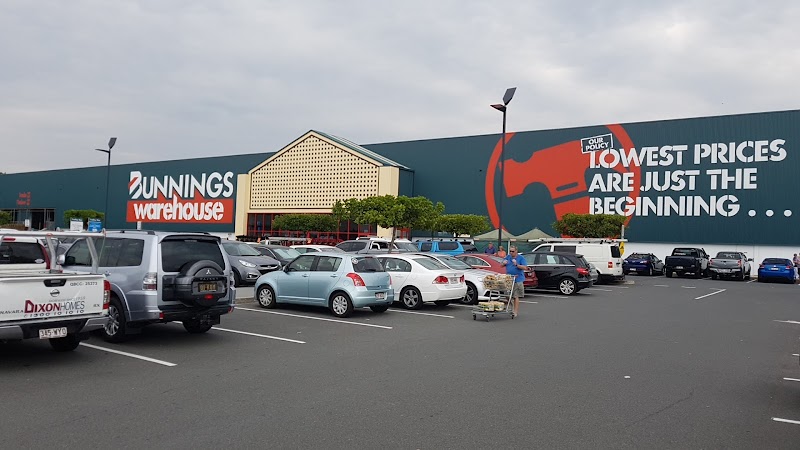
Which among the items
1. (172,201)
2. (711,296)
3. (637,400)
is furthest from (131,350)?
(172,201)

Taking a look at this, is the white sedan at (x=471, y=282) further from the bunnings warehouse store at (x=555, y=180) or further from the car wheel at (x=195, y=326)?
the bunnings warehouse store at (x=555, y=180)

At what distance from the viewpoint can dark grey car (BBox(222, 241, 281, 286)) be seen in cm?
2141

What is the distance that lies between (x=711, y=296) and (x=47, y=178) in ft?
258

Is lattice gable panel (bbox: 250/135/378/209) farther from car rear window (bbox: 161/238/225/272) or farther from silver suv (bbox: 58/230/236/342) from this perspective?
silver suv (bbox: 58/230/236/342)

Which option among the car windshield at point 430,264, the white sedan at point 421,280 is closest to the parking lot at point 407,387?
the white sedan at point 421,280

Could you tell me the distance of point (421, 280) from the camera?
1588cm

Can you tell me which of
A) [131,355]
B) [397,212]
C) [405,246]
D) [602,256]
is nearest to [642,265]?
[602,256]

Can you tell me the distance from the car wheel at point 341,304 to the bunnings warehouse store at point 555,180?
61.0ft

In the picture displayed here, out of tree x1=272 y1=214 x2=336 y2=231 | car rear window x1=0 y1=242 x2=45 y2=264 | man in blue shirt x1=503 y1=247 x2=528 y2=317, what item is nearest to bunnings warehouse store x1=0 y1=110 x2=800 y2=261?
tree x1=272 y1=214 x2=336 y2=231

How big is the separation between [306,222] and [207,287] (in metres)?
40.9

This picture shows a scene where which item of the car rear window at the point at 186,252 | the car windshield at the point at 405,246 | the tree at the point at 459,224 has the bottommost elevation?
the car rear window at the point at 186,252

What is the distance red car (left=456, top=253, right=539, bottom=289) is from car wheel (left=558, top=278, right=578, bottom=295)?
135cm

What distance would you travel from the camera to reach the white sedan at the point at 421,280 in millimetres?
15798

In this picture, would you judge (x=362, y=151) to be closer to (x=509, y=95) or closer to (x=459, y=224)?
(x=459, y=224)
